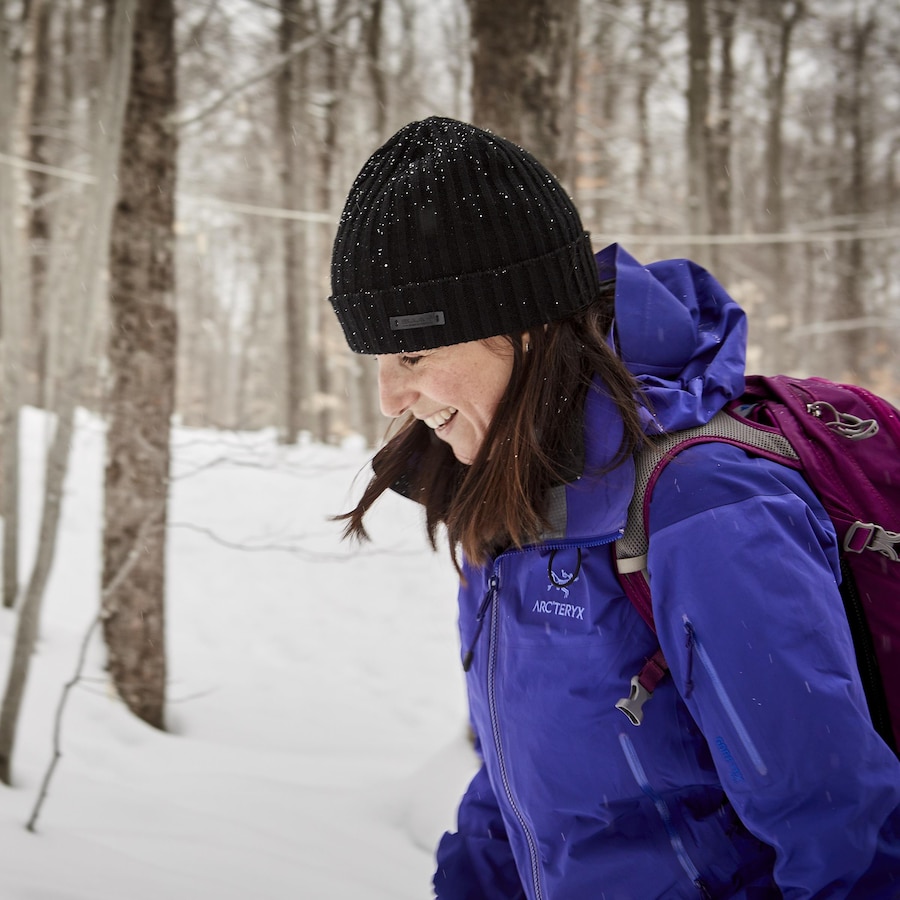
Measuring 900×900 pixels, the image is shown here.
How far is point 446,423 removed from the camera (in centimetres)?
148

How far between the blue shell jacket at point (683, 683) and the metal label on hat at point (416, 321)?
31cm

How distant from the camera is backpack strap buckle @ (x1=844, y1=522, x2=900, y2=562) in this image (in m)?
1.13

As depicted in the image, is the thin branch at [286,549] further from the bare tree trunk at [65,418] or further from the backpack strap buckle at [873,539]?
the backpack strap buckle at [873,539]

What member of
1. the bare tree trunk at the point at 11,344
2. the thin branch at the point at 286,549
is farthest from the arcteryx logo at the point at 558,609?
the bare tree trunk at the point at 11,344

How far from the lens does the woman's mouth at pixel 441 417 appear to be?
1.46 metres

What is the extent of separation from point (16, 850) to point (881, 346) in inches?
673

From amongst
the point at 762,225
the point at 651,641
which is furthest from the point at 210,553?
the point at 762,225

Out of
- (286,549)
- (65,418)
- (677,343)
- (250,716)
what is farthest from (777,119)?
(677,343)

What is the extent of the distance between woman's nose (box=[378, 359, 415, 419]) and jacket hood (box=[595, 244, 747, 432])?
38 cm

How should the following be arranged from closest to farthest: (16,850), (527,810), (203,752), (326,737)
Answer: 1. (527,810)
2. (16,850)
3. (203,752)
4. (326,737)

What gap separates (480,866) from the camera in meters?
1.56

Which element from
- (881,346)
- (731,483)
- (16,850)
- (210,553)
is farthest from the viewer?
(881,346)

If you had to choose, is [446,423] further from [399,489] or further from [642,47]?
[642,47]

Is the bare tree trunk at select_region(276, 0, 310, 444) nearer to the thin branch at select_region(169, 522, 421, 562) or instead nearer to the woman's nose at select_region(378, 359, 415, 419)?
the thin branch at select_region(169, 522, 421, 562)
